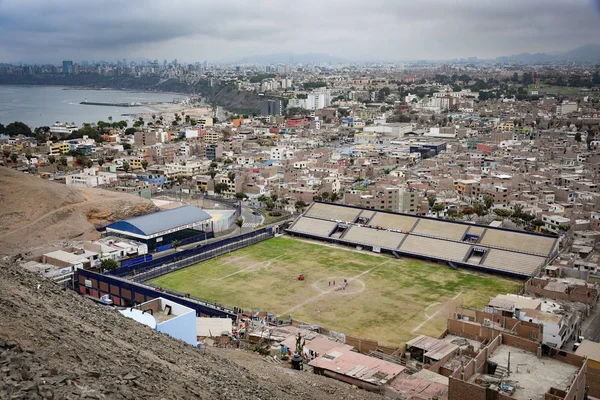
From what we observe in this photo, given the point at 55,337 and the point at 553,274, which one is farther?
the point at 553,274

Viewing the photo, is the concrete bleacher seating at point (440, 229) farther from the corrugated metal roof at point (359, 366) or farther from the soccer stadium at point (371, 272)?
the corrugated metal roof at point (359, 366)

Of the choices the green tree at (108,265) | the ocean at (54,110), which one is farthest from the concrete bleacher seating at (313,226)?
the ocean at (54,110)

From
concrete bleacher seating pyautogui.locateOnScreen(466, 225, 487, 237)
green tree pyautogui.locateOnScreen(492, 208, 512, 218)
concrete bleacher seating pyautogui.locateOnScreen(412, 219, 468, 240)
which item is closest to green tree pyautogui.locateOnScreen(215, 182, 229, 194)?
concrete bleacher seating pyautogui.locateOnScreen(412, 219, 468, 240)

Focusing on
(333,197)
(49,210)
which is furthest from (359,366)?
(333,197)

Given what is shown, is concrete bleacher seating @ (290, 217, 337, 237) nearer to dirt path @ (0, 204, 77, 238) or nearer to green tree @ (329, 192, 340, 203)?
green tree @ (329, 192, 340, 203)

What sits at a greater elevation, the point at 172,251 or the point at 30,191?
the point at 30,191

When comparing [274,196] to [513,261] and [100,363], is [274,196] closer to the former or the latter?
[513,261]

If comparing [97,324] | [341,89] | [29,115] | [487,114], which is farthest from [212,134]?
[341,89]

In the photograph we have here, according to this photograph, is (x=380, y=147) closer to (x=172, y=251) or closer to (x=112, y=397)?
(x=172, y=251)
